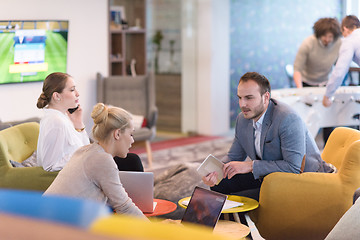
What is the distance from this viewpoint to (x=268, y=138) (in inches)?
148

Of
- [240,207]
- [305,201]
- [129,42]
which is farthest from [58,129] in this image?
[129,42]

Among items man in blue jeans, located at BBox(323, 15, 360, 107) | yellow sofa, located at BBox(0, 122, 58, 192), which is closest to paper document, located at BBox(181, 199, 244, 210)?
yellow sofa, located at BBox(0, 122, 58, 192)

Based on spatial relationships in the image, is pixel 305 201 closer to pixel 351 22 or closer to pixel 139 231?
pixel 351 22

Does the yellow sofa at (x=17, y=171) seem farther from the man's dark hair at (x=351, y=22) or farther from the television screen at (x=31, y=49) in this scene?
the man's dark hair at (x=351, y=22)

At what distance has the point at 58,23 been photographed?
675 cm

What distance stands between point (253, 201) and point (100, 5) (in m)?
4.37

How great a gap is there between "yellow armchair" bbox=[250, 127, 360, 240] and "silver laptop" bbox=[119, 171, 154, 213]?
70 centimetres

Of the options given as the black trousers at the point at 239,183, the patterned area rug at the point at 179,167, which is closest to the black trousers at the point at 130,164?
the patterned area rug at the point at 179,167

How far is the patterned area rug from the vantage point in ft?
14.1

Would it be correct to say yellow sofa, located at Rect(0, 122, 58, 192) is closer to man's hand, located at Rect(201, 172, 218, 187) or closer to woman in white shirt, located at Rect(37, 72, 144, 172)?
woman in white shirt, located at Rect(37, 72, 144, 172)

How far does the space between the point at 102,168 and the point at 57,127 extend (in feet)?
3.54

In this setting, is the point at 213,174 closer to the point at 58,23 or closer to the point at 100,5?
the point at 58,23

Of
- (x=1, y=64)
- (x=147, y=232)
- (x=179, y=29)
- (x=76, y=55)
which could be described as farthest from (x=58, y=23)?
(x=147, y=232)

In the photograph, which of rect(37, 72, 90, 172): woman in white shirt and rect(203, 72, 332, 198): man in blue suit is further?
rect(37, 72, 90, 172): woman in white shirt
